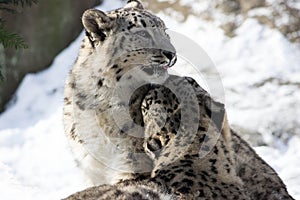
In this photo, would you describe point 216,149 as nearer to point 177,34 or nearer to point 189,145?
point 189,145

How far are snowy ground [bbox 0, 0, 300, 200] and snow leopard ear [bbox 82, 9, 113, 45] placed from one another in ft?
6.77

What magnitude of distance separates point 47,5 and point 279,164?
4524mm

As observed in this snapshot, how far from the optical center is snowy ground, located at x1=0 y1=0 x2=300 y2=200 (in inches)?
309

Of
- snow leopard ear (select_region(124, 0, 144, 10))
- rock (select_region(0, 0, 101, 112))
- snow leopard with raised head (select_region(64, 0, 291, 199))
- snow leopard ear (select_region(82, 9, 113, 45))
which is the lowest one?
snow leopard with raised head (select_region(64, 0, 291, 199))

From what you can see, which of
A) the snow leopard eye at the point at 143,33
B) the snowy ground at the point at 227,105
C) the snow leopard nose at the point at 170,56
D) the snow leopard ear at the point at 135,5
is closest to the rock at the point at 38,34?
the snowy ground at the point at 227,105

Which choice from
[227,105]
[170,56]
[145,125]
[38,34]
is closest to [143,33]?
[170,56]

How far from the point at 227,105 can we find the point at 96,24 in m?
3.49

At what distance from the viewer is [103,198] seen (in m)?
3.95

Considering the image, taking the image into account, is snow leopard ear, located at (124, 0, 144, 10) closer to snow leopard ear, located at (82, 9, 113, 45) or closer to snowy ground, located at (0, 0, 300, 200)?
snow leopard ear, located at (82, 9, 113, 45)

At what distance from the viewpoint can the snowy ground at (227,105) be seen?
25.7 feet

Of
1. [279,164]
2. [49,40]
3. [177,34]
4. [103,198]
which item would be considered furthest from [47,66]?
[103,198]

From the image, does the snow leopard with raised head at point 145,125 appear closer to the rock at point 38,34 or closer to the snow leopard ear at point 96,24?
the snow leopard ear at point 96,24

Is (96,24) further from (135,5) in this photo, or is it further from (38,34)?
(38,34)

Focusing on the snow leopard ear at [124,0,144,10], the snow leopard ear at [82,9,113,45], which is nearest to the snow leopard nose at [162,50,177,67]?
the snow leopard ear at [82,9,113,45]
